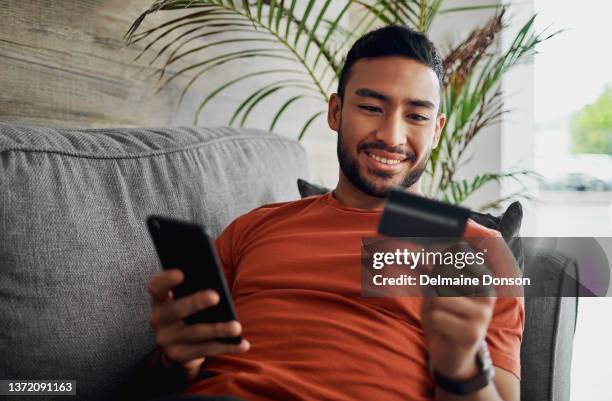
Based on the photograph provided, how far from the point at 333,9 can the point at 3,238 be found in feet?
6.43

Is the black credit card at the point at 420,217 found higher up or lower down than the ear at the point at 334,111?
lower down

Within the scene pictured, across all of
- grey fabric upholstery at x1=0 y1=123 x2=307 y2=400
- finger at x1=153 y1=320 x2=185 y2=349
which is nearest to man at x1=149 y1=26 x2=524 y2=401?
finger at x1=153 y1=320 x2=185 y2=349

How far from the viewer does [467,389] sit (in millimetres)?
776

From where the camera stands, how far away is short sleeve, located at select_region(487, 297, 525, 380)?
924 millimetres

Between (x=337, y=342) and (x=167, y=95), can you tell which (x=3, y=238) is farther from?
(x=167, y=95)

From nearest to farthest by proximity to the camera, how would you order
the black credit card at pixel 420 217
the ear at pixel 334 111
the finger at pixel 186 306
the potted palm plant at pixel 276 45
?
the black credit card at pixel 420 217 < the finger at pixel 186 306 < the ear at pixel 334 111 < the potted palm plant at pixel 276 45

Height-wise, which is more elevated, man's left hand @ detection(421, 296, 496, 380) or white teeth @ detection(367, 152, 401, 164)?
white teeth @ detection(367, 152, 401, 164)

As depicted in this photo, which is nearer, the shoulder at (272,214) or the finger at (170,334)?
the finger at (170,334)

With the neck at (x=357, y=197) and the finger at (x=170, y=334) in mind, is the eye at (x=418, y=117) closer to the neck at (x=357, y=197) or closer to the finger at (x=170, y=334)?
the neck at (x=357, y=197)

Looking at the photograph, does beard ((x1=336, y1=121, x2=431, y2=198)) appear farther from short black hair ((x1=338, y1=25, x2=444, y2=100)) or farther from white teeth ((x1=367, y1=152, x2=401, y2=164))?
short black hair ((x1=338, y1=25, x2=444, y2=100))

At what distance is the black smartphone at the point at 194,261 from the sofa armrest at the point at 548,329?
1.94 feet

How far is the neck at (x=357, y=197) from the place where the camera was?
48.5 inches

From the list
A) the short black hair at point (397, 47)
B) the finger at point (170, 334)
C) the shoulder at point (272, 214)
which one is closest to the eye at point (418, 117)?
the short black hair at point (397, 47)

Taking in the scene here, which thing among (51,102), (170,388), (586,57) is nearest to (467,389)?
(170,388)
